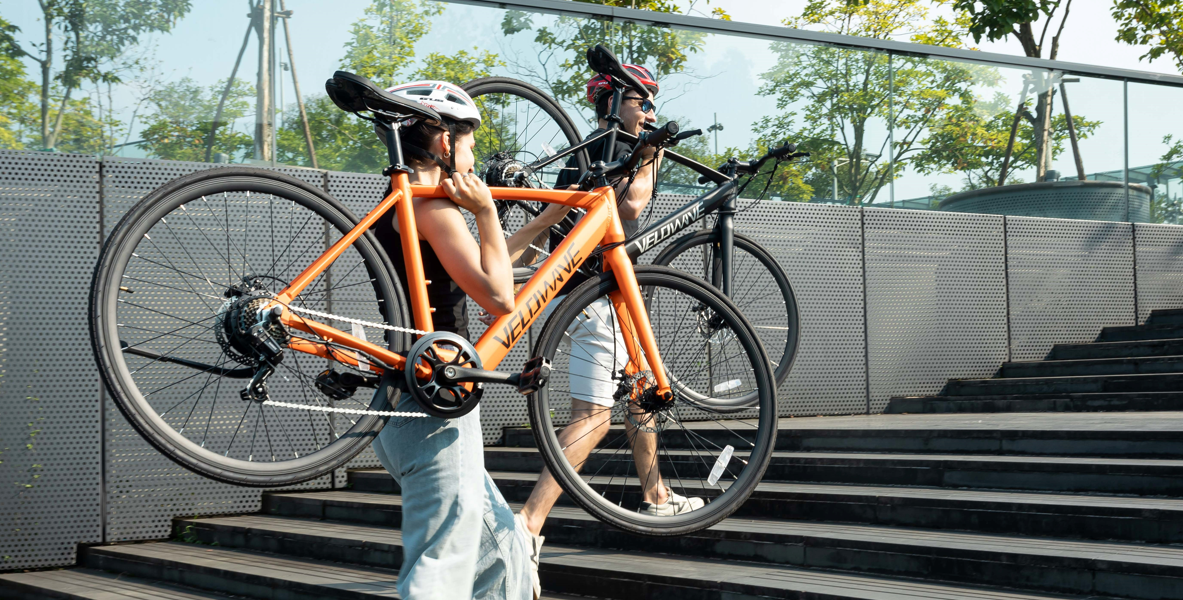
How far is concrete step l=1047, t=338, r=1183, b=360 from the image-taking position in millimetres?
6863

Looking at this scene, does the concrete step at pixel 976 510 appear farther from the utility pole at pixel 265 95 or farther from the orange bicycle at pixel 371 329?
the utility pole at pixel 265 95

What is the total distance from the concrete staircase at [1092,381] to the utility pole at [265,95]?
484cm

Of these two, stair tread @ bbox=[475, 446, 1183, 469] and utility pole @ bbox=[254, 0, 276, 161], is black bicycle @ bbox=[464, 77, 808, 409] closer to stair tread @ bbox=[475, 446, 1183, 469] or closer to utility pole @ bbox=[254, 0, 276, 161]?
stair tread @ bbox=[475, 446, 1183, 469]

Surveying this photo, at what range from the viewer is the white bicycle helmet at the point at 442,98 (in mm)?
2783

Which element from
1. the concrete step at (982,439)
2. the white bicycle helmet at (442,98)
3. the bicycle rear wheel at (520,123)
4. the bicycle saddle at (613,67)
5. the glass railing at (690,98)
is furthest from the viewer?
the glass railing at (690,98)

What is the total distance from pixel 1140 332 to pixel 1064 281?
0.69m

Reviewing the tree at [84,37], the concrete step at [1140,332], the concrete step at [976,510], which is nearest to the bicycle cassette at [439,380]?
the concrete step at [976,510]

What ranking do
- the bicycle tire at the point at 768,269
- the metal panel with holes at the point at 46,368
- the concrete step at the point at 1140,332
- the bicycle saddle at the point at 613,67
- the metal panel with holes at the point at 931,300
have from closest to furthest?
the bicycle saddle at the point at 613,67, the bicycle tire at the point at 768,269, the metal panel with holes at the point at 46,368, the concrete step at the point at 1140,332, the metal panel with holes at the point at 931,300

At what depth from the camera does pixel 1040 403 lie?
6.21 m

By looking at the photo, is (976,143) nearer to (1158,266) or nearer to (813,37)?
(813,37)

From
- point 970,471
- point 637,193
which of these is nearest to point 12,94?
point 637,193

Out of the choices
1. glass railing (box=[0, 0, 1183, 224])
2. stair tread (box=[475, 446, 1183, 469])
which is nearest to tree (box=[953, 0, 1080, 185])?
glass railing (box=[0, 0, 1183, 224])

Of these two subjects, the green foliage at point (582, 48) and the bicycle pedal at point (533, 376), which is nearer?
the bicycle pedal at point (533, 376)

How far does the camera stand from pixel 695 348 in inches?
162
